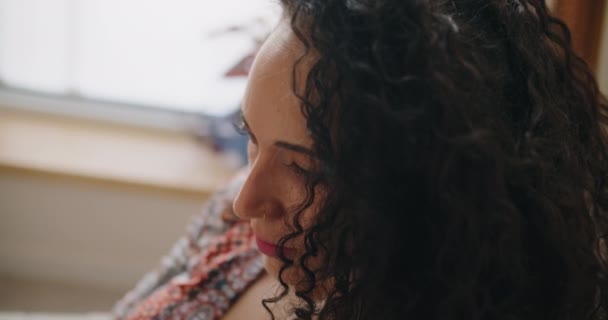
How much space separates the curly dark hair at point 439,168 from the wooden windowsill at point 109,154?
0.97 metres

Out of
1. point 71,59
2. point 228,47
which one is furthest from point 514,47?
point 71,59

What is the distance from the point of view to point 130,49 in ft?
5.76

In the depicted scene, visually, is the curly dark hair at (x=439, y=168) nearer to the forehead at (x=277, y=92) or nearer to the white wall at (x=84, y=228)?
the forehead at (x=277, y=92)

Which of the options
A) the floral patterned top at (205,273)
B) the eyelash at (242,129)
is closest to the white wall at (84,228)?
the floral patterned top at (205,273)

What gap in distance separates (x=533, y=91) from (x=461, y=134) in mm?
140

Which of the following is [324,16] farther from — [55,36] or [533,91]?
[55,36]

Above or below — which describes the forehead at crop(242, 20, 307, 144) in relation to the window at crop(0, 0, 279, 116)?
above

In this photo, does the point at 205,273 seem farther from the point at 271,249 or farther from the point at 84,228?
the point at 84,228

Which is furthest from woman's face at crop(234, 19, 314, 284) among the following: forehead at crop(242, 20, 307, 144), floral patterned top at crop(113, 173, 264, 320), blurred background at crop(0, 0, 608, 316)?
blurred background at crop(0, 0, 608, 316)

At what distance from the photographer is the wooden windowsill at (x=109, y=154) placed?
1619 millimetres

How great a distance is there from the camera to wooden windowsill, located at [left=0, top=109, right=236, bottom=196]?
1619mm

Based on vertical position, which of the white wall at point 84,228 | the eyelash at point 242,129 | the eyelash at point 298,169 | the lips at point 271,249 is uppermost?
the eyelash at point 298,169

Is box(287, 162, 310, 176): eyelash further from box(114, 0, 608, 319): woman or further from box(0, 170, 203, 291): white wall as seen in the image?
box(0, 170, 203, 291): white wall

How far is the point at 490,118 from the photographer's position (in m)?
0.65
